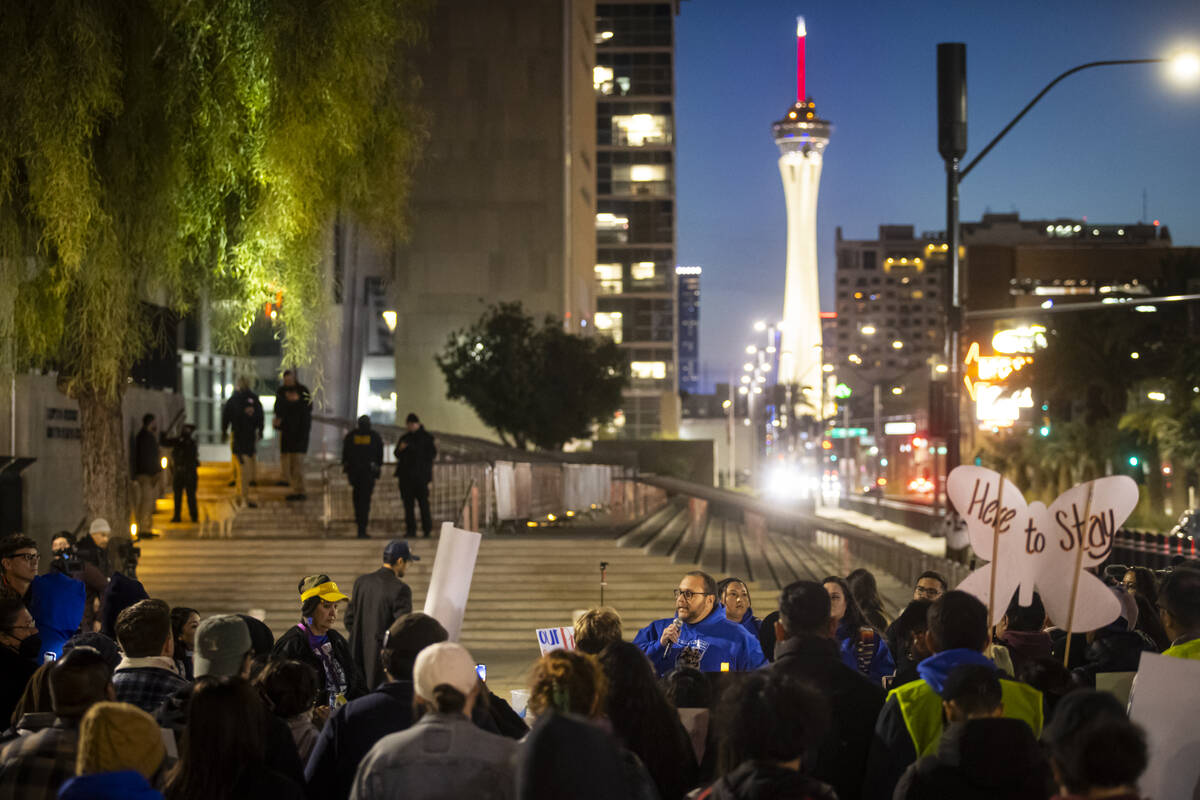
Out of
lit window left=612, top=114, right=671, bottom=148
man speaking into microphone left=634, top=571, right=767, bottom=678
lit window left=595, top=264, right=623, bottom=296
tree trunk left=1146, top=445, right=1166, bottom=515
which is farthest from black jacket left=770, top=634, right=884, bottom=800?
lit window left=595, top=264, right=623, bottom=296

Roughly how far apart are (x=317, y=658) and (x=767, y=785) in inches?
164

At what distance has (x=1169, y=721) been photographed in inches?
205

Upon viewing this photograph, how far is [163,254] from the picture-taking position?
563 inches

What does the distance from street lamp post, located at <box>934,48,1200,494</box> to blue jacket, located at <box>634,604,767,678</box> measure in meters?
12.1

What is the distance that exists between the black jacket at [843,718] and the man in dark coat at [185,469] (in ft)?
64.1

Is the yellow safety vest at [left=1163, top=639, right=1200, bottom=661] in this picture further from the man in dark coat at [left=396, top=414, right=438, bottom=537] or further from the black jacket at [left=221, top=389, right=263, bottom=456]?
the black jacket at [left=221, top=389, right=263, bottom=456]

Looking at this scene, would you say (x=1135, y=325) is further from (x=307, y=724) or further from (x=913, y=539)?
(x=307, y=724)

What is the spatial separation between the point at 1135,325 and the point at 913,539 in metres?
16.1

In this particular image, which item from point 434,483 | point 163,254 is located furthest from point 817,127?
point 163,254

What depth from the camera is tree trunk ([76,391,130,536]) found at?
52.4 ft

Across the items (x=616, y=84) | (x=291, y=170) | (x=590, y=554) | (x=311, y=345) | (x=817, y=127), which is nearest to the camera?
(x=291, y=170)

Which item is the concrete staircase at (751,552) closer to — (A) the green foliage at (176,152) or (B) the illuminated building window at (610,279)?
(A) the green foliage at (176,152)

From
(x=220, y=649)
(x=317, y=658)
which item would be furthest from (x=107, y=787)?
(x=317, y=658)

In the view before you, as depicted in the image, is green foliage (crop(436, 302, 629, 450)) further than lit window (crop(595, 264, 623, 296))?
No
